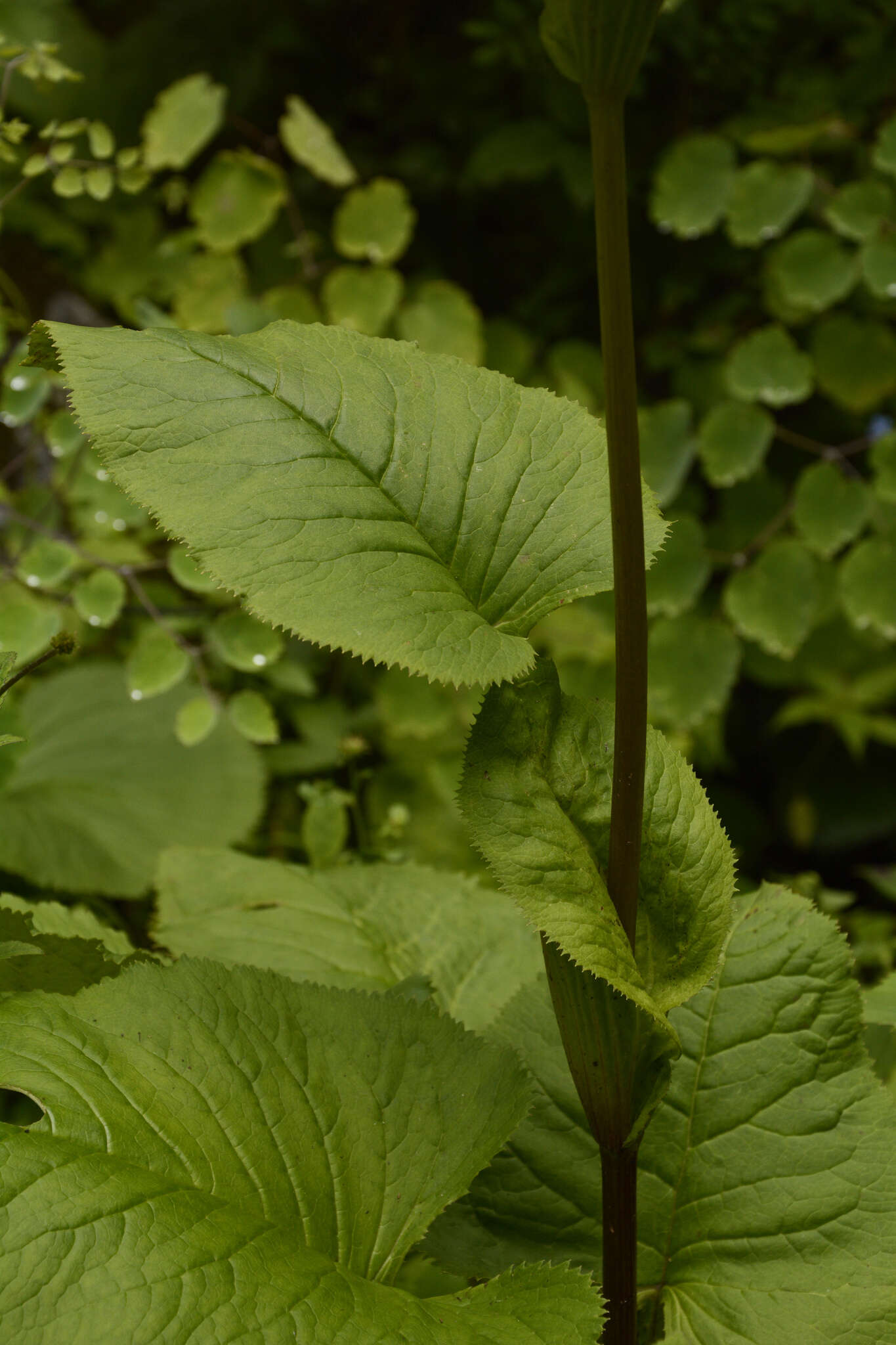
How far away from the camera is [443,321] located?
7.62 ft

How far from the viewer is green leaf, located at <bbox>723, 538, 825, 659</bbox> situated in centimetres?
205

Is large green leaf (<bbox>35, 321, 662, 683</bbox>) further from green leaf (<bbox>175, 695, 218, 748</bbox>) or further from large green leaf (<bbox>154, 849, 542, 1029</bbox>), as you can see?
green leaf (<bbox>175, 695, 218, 748</bbox>)

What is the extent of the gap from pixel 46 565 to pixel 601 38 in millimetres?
1113

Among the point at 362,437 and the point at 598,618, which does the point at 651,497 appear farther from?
the point at 598,618

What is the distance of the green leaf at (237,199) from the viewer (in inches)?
86.1

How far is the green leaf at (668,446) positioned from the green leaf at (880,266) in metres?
0.38

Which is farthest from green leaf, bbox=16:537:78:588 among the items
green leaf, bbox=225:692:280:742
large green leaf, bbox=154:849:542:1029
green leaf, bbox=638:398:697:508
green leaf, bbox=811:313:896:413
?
green leaf, bbox=811:313:896:413

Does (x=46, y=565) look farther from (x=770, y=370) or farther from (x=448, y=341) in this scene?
(x=770, y=370)

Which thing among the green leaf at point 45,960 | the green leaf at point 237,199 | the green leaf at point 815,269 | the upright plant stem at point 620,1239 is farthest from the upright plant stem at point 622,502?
the green leaf at point 237,199

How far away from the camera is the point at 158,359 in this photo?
668mm

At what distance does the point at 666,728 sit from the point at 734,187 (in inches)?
39.9

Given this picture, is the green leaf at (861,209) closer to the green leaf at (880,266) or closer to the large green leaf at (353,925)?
the green leaf at (880,266)

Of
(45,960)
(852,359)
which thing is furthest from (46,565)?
(852,359)

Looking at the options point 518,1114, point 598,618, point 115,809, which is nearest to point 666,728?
point 598,618
